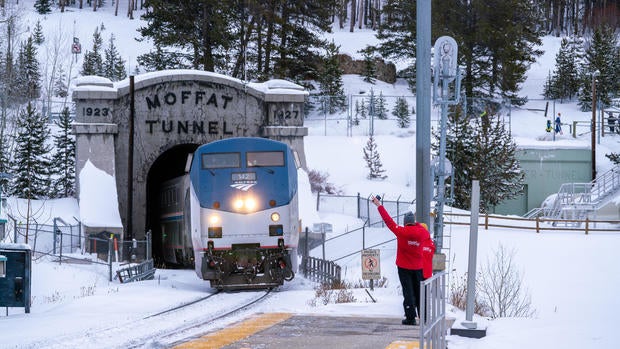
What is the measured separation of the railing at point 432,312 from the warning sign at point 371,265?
980 cm

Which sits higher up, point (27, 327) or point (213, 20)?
point (213, 20)

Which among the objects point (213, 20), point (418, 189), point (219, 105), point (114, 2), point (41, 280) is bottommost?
point (41, 280)

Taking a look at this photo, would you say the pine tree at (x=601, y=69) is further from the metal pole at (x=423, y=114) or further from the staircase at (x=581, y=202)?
the metal pole at (x=423, y=114)

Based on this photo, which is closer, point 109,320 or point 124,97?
point 109,320

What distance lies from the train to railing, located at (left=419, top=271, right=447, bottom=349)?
14.3 m

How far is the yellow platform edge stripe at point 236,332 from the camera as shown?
12641mm

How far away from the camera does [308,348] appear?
12.2 meters

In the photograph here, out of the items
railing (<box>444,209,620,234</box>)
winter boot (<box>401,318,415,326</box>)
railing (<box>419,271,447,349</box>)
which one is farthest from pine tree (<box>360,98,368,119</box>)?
railing (<box>419,271,447,349</box>)

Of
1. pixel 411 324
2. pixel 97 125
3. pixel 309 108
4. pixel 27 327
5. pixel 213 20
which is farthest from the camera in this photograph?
pixel 309 108

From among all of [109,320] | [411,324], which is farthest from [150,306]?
[411,324]

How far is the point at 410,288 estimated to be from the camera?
14.7m

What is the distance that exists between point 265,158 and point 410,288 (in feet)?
37.2

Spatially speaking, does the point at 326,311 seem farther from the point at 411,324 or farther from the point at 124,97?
the point at 124,97

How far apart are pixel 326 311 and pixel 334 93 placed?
55877mm
